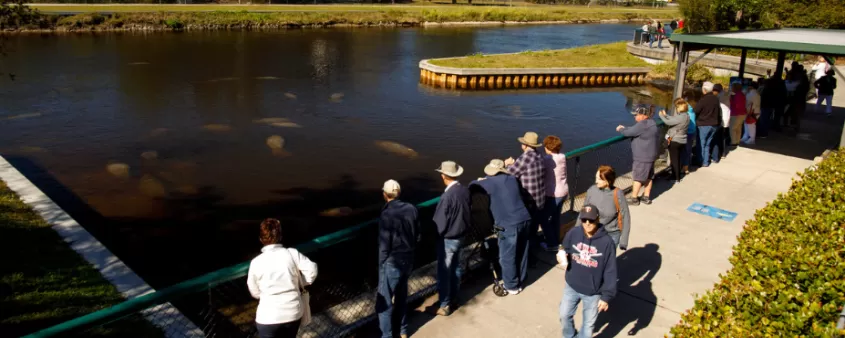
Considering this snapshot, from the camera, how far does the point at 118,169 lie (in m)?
17.2

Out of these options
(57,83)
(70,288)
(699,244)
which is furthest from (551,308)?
(57,83)

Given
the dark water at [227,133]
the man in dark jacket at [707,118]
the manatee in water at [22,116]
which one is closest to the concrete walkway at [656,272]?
the man in dark jacket at [707,118]

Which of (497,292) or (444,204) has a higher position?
(444,204)

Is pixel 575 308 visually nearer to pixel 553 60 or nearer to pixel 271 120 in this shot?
pixel 271 120

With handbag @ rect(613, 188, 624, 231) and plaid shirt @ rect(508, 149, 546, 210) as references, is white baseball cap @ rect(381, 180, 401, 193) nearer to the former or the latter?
plaid shirt @ rect(508, 149, 546, 210)

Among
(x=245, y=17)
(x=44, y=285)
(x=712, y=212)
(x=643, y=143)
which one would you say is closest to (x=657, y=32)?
(x=712, y=212)

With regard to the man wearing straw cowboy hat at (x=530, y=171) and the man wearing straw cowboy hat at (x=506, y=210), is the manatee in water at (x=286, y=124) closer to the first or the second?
the man wearing straw cowboy hat at (x=530, y=171)

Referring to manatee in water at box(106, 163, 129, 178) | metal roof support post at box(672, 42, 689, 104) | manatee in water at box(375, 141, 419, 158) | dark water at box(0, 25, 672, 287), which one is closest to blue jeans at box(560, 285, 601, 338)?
dark water at box(0, 25, 672, 287)

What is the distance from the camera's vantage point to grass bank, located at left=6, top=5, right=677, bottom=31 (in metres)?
49.8

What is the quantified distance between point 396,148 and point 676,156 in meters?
10.0

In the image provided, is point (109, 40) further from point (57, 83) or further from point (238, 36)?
point (57, 83)

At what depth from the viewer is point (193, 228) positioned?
13602 millimetres

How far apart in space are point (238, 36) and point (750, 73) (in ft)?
123

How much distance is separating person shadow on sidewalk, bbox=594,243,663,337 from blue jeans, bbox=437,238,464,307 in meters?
1.69
